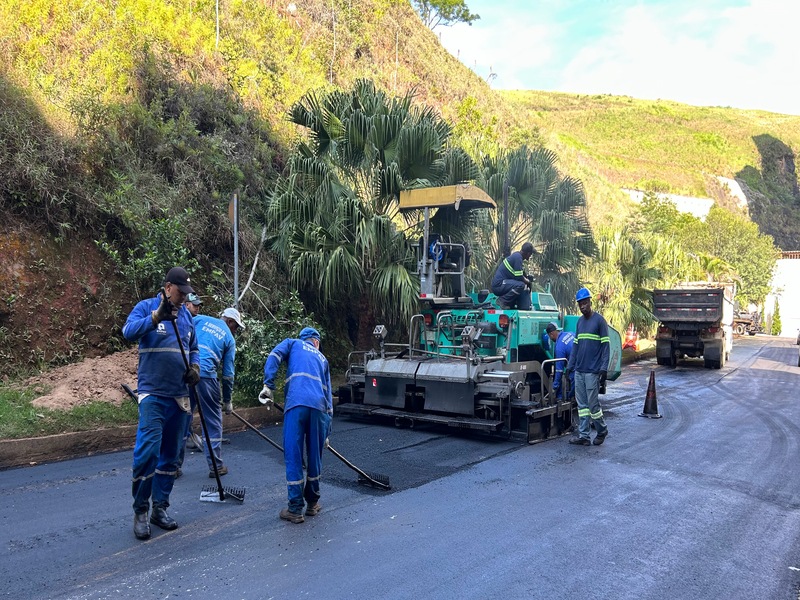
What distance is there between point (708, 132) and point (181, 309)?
106 meters

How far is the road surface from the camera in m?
4.21

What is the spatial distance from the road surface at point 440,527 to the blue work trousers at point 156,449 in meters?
0.33

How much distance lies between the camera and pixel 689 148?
8812 centimetres

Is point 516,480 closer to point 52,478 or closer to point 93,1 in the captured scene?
point 52,478

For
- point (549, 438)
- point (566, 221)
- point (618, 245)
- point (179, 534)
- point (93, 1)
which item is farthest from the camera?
point (618, 245)

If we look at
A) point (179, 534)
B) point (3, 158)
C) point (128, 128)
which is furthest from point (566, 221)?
point (179, 534)

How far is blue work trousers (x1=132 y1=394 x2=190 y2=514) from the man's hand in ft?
2.07

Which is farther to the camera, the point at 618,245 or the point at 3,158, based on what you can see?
the point at 618,245

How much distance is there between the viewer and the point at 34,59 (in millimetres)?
12570

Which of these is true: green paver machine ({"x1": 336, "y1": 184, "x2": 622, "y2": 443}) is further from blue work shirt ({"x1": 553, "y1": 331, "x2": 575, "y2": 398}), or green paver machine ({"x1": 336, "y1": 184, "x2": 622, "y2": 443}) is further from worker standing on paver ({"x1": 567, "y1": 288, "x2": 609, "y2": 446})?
worker standing on paver ({"x1": 567, "y1": 288, "x2": 609, "y2": 446})

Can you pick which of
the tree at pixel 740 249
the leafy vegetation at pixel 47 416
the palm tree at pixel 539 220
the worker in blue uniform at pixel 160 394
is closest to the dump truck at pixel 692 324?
the palm tree at pixel 539 220

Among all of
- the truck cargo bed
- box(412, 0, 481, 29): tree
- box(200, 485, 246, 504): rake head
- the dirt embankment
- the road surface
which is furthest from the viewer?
box(412, 0, 481, 29): tree

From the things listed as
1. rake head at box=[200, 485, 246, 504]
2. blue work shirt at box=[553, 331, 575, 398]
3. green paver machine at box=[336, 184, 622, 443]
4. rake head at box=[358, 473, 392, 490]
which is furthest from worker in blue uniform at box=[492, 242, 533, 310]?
rake head at box=[200, 485, 246, 504]

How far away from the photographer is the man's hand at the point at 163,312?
190 inches
